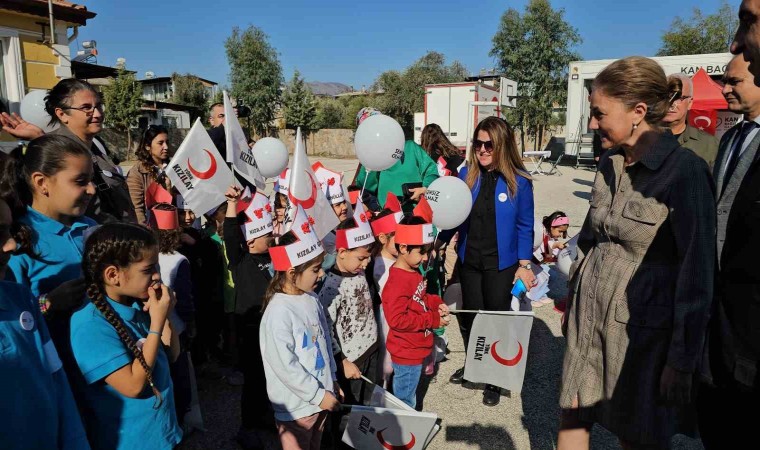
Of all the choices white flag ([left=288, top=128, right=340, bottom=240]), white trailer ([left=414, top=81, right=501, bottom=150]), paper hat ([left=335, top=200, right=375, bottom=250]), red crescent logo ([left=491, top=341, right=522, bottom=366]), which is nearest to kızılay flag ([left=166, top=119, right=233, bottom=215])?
white flag ([left=288, top=128, right=340, bottom=240])

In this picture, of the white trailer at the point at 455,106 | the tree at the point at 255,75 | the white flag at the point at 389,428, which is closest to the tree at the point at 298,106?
the tree at the point at 255,75

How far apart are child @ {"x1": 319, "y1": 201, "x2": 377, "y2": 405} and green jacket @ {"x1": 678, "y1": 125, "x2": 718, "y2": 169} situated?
3090mm

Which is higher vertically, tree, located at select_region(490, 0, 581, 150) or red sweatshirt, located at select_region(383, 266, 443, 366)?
tree, located at select_region(490, 0, 581, 150)

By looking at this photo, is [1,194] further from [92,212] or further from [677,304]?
[677,304]

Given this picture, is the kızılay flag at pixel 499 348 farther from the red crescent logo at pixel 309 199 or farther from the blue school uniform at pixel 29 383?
the blue school uniform at pixel 29 383

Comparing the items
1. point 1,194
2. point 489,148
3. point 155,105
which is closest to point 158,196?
point 1,194

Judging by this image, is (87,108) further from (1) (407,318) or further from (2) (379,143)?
(1) (407,318)

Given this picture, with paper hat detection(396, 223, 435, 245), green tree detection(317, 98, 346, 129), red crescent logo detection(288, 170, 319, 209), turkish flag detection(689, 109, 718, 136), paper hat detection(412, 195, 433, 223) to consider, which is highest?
green tree detection(317, 98, 346, 129)

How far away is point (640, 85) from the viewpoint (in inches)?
81.8

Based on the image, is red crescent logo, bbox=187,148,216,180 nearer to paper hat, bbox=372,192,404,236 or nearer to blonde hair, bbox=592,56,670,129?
paper hat, bbox=372,192,404,236

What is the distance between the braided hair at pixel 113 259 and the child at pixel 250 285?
126cm

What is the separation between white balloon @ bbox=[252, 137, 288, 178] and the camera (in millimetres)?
5043

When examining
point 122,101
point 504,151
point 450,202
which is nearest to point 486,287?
point 450,202

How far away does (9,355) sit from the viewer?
1452 millimetres
